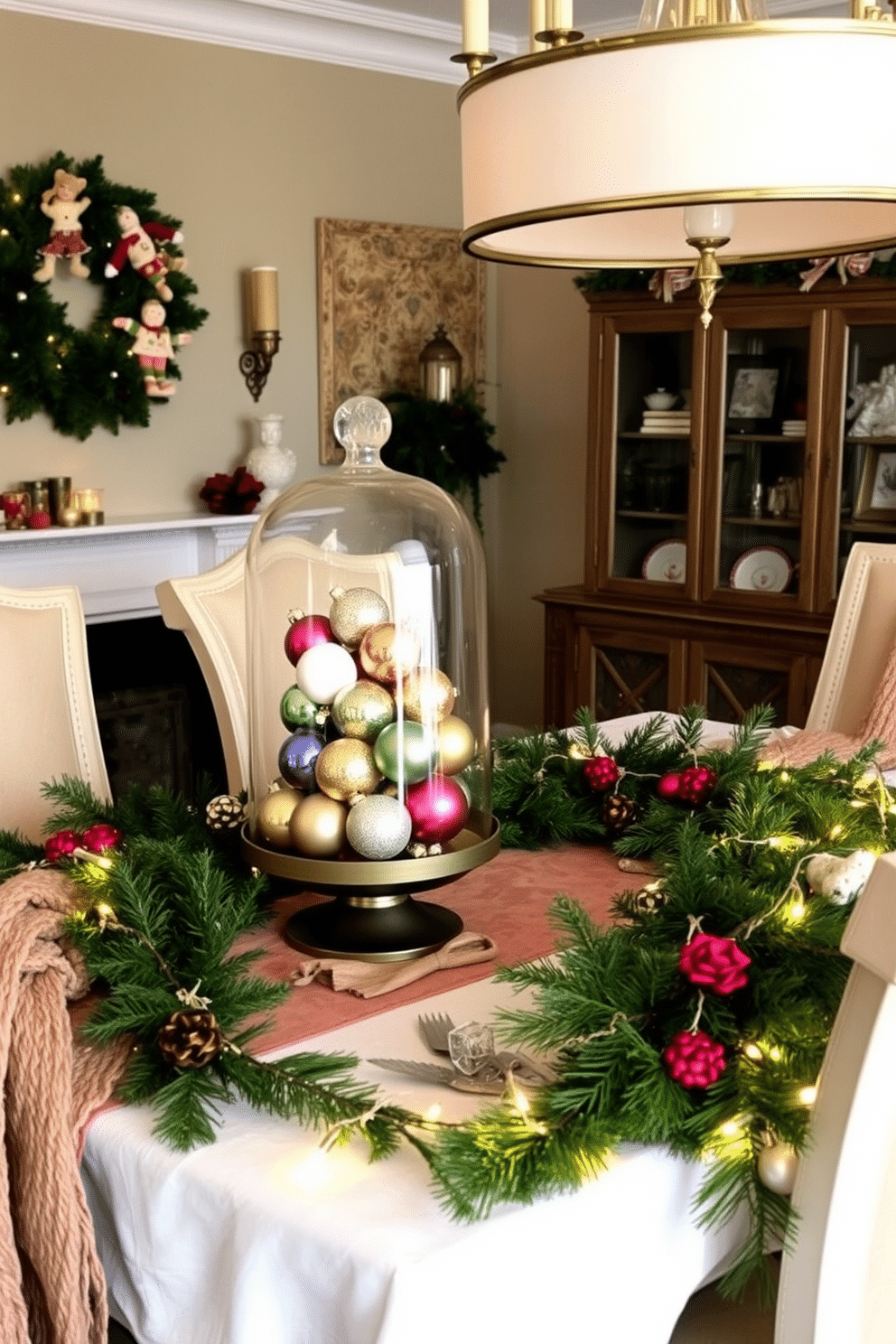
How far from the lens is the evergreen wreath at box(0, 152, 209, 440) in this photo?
399 cm

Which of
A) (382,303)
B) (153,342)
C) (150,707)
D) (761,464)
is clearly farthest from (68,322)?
(761,464)

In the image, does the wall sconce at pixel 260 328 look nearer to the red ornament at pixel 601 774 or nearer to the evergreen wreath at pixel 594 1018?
the red ornament at pixel 601 774

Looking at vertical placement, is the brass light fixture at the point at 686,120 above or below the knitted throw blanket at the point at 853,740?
above

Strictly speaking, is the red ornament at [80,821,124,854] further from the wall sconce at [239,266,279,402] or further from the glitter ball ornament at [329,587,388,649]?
the wall sconce at [239,266,279,402]

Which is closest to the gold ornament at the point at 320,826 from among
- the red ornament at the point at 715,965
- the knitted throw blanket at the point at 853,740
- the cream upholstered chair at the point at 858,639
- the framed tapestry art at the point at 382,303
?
the red ornament at the point at 715,965

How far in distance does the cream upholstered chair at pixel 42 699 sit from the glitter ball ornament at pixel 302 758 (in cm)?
78

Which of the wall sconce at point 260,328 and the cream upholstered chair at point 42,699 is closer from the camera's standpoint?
the cream upholstered chair at point 42,699

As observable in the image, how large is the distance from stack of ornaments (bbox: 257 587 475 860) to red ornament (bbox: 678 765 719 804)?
1.30 feet

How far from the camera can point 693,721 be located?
2.08 metres

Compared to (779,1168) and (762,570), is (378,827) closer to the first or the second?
(779,1168)

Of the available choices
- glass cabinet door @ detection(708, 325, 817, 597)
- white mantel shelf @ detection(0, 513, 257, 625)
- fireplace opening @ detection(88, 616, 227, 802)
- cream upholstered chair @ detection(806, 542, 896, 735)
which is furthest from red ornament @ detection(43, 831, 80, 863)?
glass cabinet door @ detection(708, 325, 817, 597)

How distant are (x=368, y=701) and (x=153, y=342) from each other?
3.04m

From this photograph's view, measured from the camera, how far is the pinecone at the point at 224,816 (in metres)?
1.77

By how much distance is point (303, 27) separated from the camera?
4.61 m
